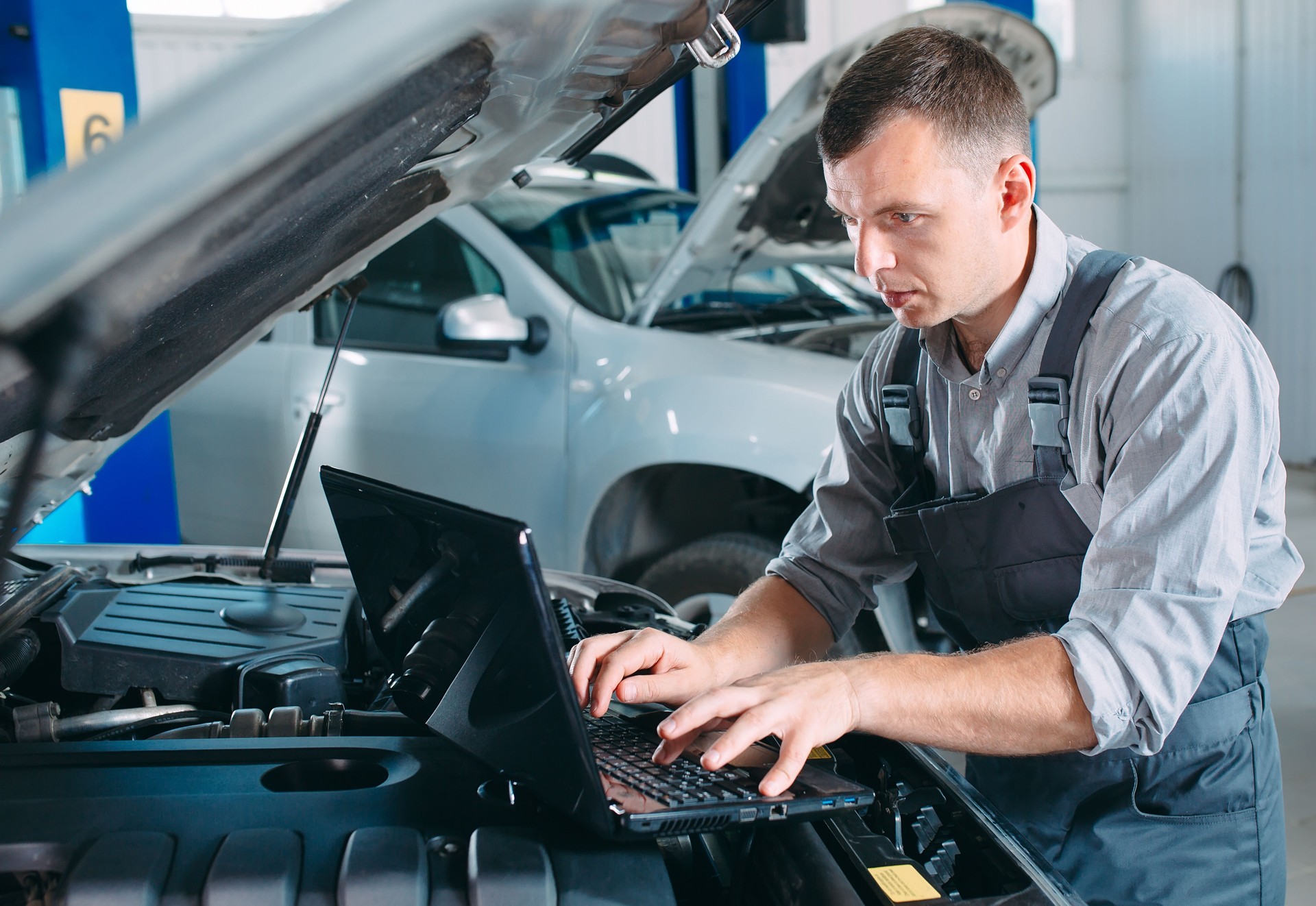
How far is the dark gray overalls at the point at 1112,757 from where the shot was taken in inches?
50.5

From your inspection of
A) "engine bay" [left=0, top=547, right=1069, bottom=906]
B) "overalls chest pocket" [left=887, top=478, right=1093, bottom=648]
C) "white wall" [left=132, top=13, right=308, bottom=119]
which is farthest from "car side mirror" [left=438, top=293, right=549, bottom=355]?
"white wall" [left=132, top=13, right=308, bottom=119]

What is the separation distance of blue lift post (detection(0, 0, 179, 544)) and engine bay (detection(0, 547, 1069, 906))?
1.70 m

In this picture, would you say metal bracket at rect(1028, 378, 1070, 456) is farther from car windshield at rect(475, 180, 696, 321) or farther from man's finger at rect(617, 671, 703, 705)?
car windshield at rect(475, 180, 696, 321)

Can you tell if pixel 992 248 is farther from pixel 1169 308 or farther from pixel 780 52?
pixel 780 52

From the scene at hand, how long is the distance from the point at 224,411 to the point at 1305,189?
270 inches

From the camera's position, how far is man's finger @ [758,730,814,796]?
95 cm

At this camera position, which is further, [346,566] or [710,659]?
[346,566]

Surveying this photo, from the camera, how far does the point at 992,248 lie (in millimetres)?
1301

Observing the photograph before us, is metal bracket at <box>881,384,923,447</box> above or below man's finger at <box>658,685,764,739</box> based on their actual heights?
above

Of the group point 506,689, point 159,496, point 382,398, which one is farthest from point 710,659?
point 159,496

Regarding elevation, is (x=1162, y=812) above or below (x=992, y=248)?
below

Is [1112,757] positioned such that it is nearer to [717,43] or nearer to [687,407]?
[717,43]

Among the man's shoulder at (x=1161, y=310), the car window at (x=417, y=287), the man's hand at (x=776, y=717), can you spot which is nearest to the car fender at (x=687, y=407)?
the car window at (x=417, y=287)

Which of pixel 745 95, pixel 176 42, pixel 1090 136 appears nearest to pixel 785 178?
pixel 745 95
